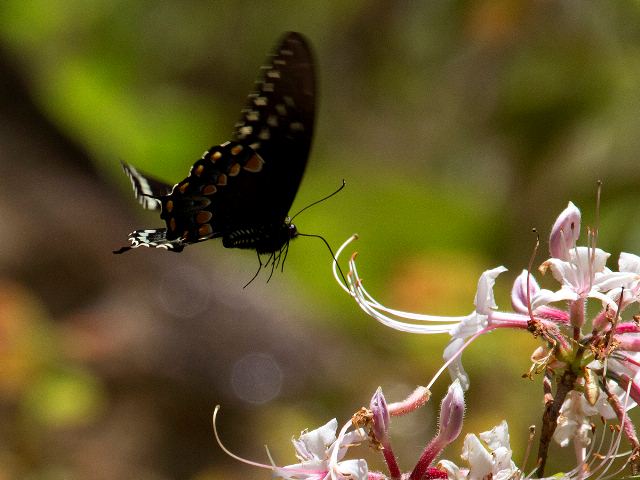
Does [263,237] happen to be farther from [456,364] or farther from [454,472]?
[454,472]

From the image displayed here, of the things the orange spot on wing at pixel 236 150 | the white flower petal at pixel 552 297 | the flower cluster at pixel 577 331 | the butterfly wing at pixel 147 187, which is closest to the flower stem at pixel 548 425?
the flower cluster at pixel 577 331

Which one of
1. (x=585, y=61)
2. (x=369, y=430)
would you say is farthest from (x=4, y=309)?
(x=369, y=430)

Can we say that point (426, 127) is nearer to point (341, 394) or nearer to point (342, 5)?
point (342, 5)

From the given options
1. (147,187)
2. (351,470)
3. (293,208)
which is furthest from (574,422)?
(293,208)

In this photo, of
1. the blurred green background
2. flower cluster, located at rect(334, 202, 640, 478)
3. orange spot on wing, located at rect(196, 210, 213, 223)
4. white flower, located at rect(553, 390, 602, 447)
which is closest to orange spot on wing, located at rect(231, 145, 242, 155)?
orange spot on wing, located at rect(196, 210, 213, 223)

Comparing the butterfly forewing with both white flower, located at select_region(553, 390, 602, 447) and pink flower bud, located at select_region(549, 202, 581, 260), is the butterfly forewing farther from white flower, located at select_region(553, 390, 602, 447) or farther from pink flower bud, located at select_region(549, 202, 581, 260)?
white flower, located at select_region(553, 390, 602, 447)

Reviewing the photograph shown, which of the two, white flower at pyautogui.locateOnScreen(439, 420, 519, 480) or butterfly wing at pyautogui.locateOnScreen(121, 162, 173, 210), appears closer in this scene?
white flower at pyautogui.locateOnScreen(439, 420, 519, 480)
